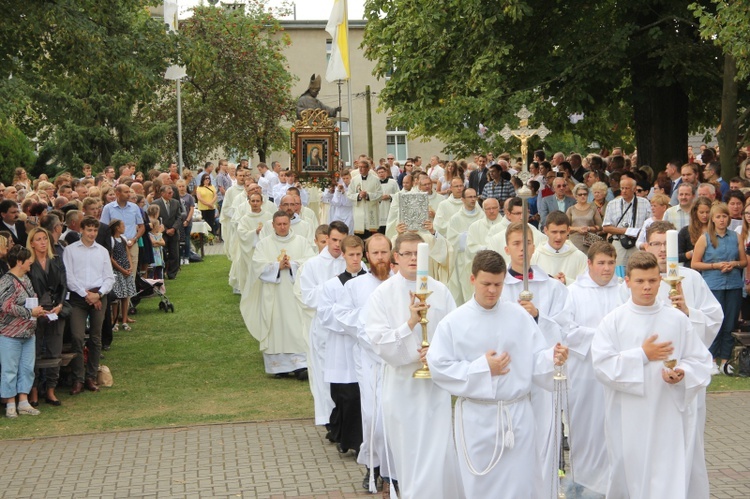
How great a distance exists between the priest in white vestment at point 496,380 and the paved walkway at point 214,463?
1.99 meters

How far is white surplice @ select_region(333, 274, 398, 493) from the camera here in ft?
29.5

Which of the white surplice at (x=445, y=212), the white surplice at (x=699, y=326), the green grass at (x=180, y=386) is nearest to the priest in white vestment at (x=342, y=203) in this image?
the green grass at (x=180, y=386)

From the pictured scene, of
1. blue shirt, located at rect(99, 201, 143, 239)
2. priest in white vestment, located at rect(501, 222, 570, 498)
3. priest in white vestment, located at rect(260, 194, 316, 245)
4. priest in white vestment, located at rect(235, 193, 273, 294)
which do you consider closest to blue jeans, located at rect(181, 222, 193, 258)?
blue shirt, located at rect(99, 201, 143, 239)

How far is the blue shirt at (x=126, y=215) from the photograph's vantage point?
1788 centimetres

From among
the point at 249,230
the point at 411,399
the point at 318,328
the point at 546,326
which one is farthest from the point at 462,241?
the point at 411,399

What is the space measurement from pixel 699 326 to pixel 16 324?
265 inches

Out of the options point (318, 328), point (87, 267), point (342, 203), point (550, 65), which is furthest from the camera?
point (342, 203)

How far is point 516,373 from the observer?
740 centimetres

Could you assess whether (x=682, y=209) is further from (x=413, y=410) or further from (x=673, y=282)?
(x=413, y=410)

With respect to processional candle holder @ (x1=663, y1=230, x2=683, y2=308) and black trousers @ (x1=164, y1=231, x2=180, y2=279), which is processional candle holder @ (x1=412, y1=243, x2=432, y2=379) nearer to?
processional candle holder @ (x1=663, y1=230, x2=683, y2=308)

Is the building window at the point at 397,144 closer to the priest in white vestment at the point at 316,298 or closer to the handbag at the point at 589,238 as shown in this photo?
the handbag at the point at 589,238

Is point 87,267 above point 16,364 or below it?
above

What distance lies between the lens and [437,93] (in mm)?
21562

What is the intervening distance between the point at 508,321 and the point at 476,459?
0.88 metres
